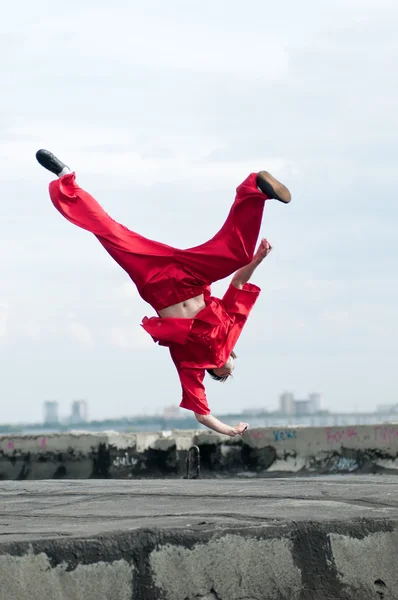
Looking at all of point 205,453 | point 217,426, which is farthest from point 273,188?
point 205,453

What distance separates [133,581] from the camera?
369cm

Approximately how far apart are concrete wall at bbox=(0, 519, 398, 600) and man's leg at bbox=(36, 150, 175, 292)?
10.8ft

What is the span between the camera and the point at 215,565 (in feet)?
12.5

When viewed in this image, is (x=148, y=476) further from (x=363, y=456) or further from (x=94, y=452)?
(x=363, y=456)

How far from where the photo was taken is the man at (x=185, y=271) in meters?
7.06

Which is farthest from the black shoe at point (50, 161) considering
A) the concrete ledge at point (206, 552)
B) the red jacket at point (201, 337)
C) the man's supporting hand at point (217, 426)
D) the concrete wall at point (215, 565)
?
the concrete wall at point (215, 565)

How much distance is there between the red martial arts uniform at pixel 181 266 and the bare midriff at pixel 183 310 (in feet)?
0.11

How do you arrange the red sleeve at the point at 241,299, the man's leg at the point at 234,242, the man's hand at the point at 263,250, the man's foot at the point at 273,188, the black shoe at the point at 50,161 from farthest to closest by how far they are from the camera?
1. the red sleeve at the point at 241,299
2. the man's hand at the point at 263,250
3. the black shoe at the point at 50,161
4. the man's leg at the point at 234,242
5. the man's foot at the point at 273,188

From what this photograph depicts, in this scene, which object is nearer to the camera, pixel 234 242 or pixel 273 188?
pixel 273 188

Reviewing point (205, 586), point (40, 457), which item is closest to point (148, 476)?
point (40, 457)

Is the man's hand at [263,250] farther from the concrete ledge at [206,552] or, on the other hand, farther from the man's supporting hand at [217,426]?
the concrete ledge at [206,552]

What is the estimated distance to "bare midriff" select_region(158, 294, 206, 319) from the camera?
23.8 ft

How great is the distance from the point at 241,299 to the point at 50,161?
5.56 feet

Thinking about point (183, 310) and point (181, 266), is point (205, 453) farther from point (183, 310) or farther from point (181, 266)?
point (181, 266)
